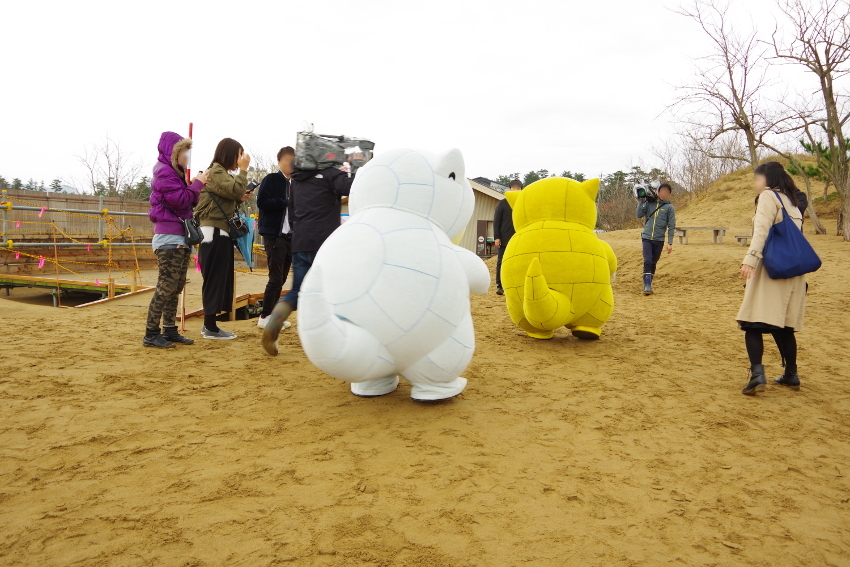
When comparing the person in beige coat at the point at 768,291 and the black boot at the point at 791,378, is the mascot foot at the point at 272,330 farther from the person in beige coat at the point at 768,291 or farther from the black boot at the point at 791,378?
the black boot at the point at 791,378

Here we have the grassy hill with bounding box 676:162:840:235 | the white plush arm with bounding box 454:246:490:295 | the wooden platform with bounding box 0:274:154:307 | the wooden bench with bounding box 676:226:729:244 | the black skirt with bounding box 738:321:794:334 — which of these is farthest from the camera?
the grassy hill with bounding box 676:162:840:235

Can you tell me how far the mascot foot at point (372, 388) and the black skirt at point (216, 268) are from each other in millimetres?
2090

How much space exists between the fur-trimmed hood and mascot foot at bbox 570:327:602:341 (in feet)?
13.4

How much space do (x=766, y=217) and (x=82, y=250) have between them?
16190 millimetres

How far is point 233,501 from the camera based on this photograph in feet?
7.47

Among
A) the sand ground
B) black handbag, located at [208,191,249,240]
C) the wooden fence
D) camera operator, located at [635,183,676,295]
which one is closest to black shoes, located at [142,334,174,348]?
the sand ground

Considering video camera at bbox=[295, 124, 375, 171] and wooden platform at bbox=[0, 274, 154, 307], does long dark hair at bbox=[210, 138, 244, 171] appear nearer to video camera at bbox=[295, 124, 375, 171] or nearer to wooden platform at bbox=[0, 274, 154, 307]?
video camera at bbox=[295, 124, 375, 171]

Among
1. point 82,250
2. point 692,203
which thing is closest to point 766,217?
point 82,250

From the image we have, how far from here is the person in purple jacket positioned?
455 centimetres

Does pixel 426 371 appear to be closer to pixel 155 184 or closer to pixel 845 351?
pixel 155 184

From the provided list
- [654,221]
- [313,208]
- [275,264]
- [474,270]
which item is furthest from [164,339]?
[654,221]

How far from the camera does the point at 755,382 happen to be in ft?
12.7

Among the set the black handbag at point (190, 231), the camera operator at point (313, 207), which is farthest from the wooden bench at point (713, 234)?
the black handbag at point (190, 231)

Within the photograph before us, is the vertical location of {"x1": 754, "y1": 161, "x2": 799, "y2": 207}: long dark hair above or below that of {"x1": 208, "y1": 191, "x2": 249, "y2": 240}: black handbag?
above
